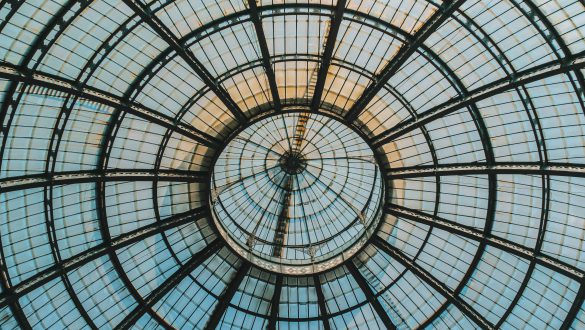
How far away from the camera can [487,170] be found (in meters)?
25.4

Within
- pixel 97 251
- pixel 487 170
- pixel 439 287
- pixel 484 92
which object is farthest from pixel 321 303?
pixel 484 92

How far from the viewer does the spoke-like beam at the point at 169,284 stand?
28000mm

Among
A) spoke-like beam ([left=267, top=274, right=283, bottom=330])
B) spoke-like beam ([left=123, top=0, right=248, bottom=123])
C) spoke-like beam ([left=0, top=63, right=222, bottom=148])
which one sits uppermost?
spoke-like beam ([left=123, top=0, right=248, bottom=123])

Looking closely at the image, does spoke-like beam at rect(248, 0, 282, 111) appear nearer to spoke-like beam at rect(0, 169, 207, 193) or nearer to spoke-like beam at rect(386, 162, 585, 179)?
spoke-like beam at rect(0, 169, 207, 193)

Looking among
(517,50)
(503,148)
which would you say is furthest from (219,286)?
Result: (517,50)

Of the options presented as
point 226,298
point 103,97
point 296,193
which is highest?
point 103,97

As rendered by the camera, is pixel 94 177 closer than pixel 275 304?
Yes

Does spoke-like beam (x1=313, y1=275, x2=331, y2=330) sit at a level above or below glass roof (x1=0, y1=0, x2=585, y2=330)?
below

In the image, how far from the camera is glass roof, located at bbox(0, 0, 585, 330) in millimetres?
22234

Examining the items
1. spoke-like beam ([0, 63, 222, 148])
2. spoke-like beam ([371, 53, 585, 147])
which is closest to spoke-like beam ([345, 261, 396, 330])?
spoke-like beam ([371, 53, 585, 147])

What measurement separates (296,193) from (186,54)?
1226 cm

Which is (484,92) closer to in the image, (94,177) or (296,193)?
(296,193)

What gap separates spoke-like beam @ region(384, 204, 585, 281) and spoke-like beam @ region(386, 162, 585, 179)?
2.19 meters

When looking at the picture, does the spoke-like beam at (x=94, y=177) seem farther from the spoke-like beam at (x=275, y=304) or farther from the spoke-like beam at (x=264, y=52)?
the spoke-like beam at (x=275, y=304)
